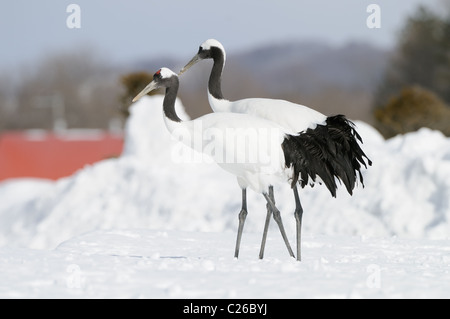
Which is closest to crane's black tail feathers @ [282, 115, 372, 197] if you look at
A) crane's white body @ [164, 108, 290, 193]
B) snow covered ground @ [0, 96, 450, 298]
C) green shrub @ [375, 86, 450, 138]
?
crane's white body @ [164, 108, 290, 193]

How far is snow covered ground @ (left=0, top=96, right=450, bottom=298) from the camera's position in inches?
276

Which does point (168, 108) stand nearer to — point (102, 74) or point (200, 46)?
point (200, 46)

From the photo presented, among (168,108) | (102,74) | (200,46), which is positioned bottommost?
(102,74)

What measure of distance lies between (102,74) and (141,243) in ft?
270

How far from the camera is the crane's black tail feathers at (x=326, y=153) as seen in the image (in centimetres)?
805

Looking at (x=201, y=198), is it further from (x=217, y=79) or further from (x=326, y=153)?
(x=326, y=153)

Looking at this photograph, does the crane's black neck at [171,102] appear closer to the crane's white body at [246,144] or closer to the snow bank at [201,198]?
the crane's white body at [246,144]

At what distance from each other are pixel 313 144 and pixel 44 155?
25602 millimetres

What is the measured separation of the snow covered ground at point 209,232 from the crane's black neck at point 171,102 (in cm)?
158
